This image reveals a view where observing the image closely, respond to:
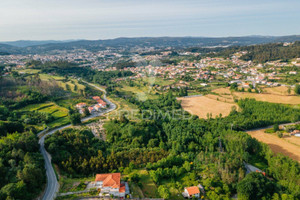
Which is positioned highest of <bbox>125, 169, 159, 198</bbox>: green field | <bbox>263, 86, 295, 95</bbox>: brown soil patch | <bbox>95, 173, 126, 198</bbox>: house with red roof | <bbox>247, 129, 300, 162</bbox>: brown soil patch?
<bbox>263, 86, 295, 95</bbox>: brown soil patch

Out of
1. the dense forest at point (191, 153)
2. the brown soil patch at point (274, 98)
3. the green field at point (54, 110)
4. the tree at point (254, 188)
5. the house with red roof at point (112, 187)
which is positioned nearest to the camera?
the house with red roof at point (112, 187)

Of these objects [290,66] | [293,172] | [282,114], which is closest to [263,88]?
[282,114]

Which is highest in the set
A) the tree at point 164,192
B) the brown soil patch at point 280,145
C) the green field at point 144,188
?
the tree at point 164,192

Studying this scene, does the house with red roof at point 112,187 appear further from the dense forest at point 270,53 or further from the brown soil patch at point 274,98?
the dense forest at point 270,53

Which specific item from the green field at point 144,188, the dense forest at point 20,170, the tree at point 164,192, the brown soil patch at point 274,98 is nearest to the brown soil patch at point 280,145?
the brown soil patch at point 274,98

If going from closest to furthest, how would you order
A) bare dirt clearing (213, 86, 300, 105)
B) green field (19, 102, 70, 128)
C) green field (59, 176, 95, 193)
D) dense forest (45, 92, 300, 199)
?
green field (59, 176, 95, 193) < dense forest (45, 92, 300, 199) < green field (19, 102, 70, 128) < bare dirt clearing (213, 86, 300, 105)

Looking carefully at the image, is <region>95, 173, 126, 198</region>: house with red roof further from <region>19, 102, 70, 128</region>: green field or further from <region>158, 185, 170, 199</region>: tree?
<region>19, 102, 70, 128</region>: green field

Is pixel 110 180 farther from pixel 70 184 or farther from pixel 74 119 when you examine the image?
pixel 74 119

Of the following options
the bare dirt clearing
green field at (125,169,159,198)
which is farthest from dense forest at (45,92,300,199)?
the bare dirt clearing
